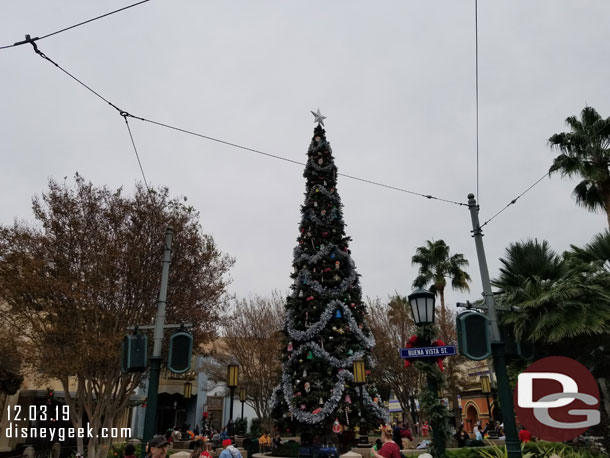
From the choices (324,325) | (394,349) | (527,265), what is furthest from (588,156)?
(394,349)

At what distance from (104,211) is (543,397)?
13811mm

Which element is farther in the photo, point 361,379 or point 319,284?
point 319,284

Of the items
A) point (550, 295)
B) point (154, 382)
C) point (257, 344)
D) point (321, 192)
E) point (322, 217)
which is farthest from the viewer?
point (257, 344)

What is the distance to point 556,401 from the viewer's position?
6.85 m

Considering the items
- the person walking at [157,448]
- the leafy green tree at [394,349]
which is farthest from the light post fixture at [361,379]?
the leafy green tree at [394,349]

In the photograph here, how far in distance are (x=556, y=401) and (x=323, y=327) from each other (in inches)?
424

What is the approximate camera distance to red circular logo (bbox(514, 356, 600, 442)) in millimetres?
6656

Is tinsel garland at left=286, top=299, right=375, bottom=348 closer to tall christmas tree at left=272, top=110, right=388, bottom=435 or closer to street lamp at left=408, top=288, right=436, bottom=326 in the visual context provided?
tall christmas tree at left=272, top=110, right=388, bottom=435

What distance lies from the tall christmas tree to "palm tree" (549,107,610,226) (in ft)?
29.5

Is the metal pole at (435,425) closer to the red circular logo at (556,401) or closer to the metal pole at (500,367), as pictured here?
the metal pole at (500,367)

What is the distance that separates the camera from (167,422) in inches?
1640

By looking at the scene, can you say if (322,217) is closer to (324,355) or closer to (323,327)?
(323,327)

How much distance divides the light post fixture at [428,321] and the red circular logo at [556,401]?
134 cm

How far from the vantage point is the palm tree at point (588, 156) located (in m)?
17.1
